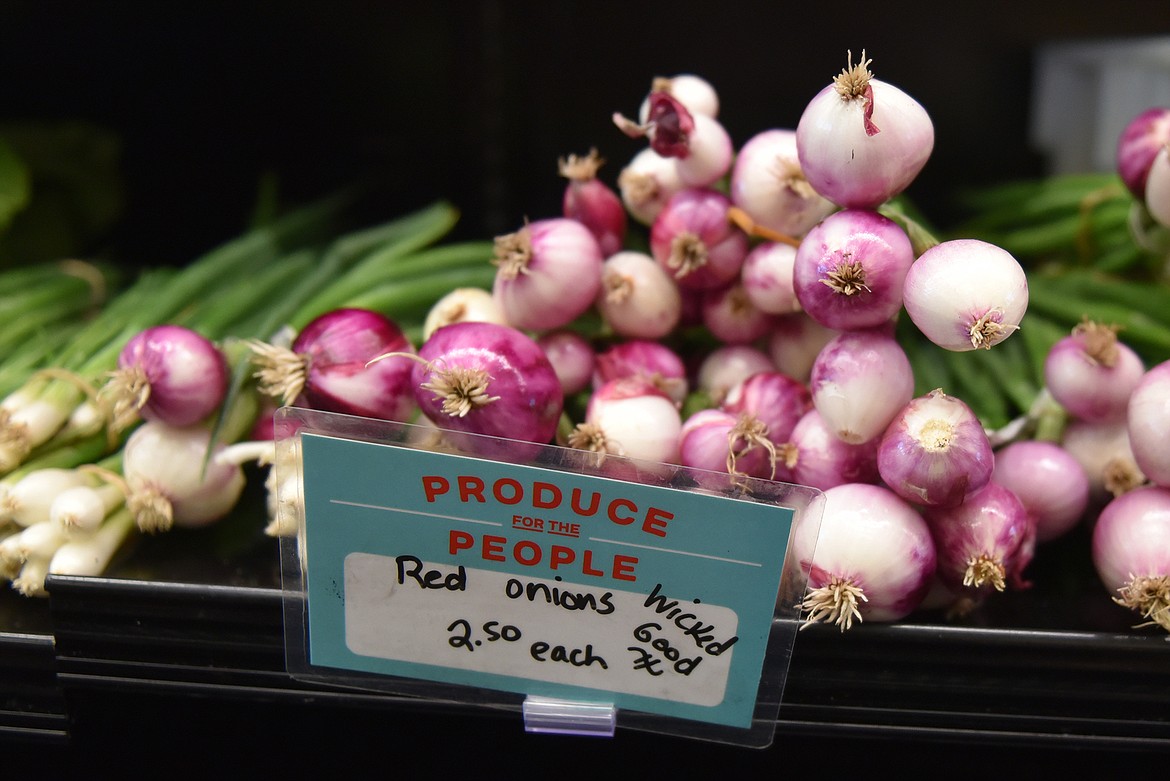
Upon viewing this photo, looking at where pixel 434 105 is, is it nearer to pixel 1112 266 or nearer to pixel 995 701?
pixel 1112 266

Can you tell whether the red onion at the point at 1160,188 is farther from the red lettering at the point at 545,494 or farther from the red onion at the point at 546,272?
the red lettering at the point at 545,494

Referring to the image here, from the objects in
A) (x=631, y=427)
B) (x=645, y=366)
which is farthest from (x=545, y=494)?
(x=645, y=366)

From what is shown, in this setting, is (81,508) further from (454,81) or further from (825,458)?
(454,81)

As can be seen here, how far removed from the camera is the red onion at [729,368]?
86 cm

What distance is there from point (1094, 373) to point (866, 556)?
30 centimetres

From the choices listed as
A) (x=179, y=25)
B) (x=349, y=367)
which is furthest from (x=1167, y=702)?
(x=179, y=25)

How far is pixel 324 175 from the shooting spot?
1.38m

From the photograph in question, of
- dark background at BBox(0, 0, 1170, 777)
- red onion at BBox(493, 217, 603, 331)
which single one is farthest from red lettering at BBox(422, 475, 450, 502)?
dark background at BBox(0, 0, 1170, 777)

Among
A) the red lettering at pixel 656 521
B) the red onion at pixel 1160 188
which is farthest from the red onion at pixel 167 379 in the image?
the red onion at pixel 1160 188

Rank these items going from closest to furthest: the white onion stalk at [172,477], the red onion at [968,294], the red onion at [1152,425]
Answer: the red onion at [968,294]
the red onion at [1152,425]
the white onion stalk at [172,477]

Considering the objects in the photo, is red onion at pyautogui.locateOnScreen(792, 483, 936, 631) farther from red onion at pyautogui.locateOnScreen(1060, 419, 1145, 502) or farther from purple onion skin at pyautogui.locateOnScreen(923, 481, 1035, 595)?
red onion at pyautogui.locateOnScreen(1060, 419, 1145, 502)

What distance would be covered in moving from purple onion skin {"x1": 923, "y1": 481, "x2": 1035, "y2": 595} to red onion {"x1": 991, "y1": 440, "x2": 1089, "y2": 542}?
0.07 m

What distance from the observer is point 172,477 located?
32.1 inches

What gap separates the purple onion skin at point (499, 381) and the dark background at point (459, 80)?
0.63m
